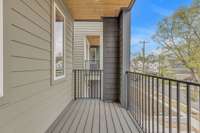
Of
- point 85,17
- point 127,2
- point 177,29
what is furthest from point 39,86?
point 177,29

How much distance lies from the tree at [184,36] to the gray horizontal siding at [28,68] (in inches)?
344

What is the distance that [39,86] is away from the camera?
3322 mm

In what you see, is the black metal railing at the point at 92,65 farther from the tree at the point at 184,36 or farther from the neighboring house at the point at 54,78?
the neighboring house at the point at 54,78

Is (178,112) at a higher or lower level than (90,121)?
higher

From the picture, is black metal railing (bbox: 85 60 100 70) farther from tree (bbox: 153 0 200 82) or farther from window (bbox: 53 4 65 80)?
window (bbox: 53 4 65 80)

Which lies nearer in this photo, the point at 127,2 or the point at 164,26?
the point at 127,2

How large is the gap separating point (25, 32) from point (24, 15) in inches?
7.5

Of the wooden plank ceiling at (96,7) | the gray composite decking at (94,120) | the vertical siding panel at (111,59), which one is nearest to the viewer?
the gray composite decking at (94,120)

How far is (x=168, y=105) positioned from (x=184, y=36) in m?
10.3

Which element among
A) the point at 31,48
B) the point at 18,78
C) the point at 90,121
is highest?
the point at 31,48

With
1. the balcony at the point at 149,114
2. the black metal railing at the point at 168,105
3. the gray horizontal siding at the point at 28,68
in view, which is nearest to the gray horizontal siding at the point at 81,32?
the balcony at the point at 149,114

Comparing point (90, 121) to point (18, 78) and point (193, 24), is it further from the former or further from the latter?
point (193, 24)

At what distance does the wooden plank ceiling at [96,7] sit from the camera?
17.9 ft

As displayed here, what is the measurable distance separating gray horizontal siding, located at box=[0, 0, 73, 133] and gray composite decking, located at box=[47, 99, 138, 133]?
334 millimetres
